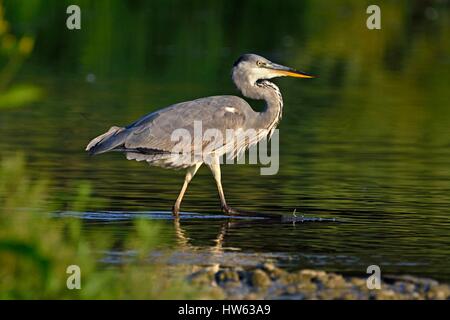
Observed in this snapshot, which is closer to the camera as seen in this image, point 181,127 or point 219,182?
point 181,127

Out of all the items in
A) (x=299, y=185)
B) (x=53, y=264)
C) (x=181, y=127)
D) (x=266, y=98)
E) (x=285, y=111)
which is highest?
(x=266, y=98)

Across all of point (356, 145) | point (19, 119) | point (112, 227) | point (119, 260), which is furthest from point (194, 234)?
point (19, 119)

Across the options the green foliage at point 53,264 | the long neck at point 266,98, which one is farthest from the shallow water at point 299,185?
the green foliage at point 53,264

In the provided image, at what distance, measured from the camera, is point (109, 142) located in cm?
1125

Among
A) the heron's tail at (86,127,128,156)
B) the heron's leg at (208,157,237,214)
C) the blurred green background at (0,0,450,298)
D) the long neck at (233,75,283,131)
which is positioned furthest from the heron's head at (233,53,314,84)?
the heron's tail at (86,127,128,156)

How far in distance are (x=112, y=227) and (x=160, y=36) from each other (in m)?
18.3

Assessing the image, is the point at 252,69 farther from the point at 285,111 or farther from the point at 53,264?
the point at 285,111

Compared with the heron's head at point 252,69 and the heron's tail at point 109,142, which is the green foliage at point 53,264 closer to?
the heron's tail at point 109,142

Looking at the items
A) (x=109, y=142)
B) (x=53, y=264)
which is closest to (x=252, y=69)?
(x=109, y=142)

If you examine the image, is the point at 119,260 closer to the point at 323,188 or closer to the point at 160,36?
the point at 323,188

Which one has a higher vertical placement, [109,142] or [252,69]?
[252,69]

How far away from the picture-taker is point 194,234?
34.1 ft

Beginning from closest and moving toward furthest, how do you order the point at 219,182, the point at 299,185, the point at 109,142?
1. the point at 109,142
2. the point at 219,182
3. the point at 299,185

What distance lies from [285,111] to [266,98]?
693cm
